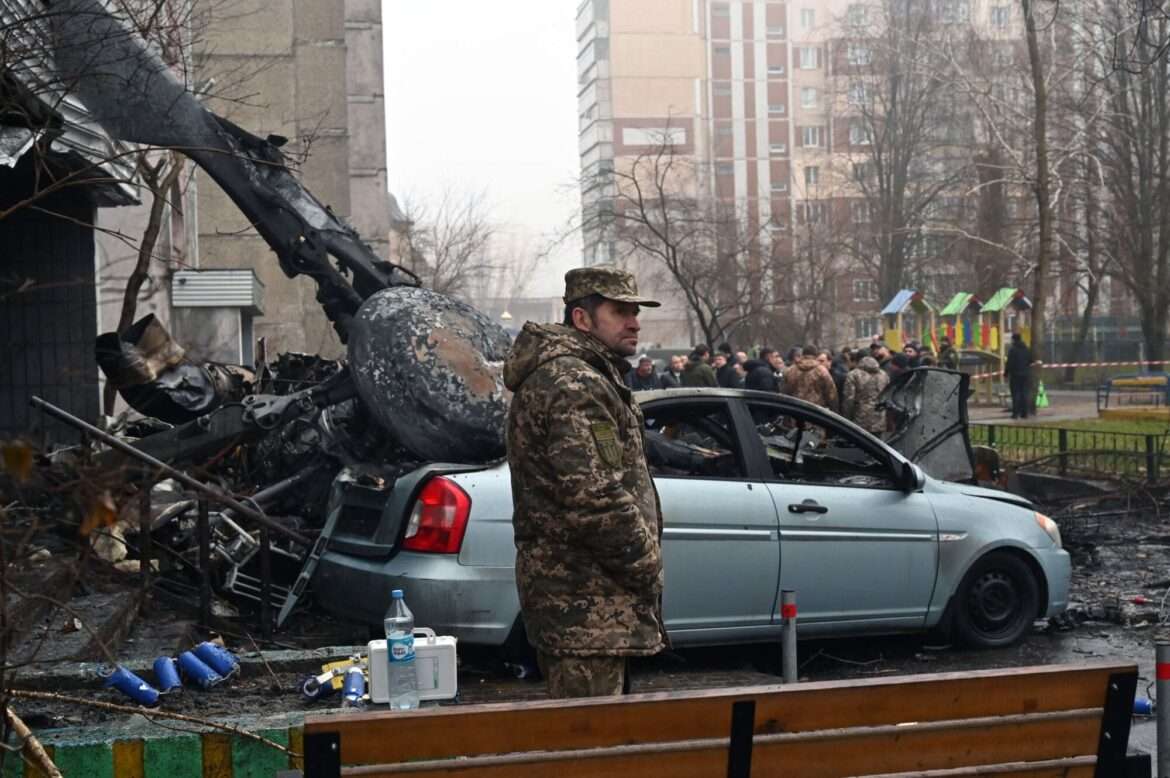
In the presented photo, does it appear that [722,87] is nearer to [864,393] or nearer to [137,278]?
[864,393]

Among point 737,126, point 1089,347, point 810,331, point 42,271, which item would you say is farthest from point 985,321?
point 737,126

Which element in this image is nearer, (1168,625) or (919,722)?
(919,722)

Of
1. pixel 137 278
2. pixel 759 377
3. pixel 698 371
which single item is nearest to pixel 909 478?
pixel 137 278

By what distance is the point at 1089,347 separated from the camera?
57781 millimetres

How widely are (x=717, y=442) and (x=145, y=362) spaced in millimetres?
4995

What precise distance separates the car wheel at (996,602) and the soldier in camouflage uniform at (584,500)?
181 inches

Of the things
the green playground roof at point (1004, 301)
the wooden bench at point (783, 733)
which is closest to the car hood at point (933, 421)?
the wooden bench at point (783, 733)

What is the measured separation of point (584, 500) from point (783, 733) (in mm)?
997

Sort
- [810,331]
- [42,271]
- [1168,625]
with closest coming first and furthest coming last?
[1168,625], [42,271], [810,331]

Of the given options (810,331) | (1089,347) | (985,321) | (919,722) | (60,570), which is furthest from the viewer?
(1089,347)

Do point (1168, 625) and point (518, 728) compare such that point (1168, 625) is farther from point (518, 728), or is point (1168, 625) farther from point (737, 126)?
point (737, 126)

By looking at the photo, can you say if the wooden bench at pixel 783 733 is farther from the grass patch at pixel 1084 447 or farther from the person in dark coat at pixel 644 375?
the person in dark coat at pixel 644 375

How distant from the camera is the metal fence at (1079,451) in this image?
15.3m

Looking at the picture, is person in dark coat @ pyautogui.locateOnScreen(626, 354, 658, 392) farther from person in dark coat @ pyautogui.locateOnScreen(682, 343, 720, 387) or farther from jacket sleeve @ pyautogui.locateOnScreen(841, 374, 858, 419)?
jacket sleeve @ pyautogui.locateOnScreen(841, 374, 858, 419)
